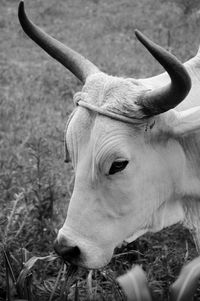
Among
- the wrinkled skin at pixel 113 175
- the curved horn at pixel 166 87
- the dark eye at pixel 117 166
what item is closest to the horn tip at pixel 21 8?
the wrinkled skin at pixel 113 175

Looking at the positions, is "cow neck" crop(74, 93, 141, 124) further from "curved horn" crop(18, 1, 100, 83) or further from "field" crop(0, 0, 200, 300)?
"field" crop(0, 0, 200, 300)

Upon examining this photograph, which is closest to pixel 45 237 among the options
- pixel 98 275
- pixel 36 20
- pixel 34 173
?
pixel 98 275

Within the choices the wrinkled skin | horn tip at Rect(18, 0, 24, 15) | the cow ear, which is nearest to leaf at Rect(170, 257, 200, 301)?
the wrinkled skin

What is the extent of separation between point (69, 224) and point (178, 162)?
0.65 meters

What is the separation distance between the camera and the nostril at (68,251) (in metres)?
2.60

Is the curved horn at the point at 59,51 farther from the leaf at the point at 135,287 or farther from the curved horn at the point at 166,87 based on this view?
the leaf at the point at 135,287

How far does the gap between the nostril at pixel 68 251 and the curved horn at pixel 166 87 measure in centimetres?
73

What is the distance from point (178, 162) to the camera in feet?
9.14

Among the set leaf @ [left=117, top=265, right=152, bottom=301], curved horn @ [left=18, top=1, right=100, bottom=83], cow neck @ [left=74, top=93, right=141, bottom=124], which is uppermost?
curved horn @ [left=18, top=1, right=100, bottom=83]

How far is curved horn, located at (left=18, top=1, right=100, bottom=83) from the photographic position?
2856 millimetres

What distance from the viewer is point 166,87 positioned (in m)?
2.46

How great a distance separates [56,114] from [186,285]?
16.5ft

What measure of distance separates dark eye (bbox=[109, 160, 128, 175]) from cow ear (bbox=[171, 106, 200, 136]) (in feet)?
1.05

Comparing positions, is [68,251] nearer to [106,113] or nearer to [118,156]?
[118,156]
